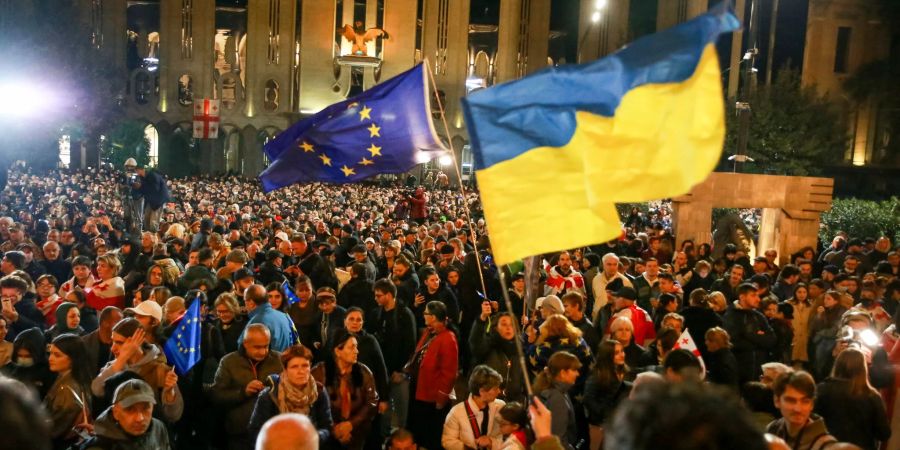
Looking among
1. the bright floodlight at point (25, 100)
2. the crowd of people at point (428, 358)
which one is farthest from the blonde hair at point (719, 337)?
the bright floodlight at point (25, 100)

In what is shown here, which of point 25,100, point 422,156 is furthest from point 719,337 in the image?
point 25,100

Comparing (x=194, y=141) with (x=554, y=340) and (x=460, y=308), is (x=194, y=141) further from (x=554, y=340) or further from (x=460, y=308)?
(x=554, y=340)

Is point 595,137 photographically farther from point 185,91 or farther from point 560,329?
point 185,91

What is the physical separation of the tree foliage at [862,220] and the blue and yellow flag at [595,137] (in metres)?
18.5

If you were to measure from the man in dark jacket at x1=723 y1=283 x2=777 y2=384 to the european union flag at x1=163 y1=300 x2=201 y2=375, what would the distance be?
4.72 m

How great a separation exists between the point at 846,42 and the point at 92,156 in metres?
43.6

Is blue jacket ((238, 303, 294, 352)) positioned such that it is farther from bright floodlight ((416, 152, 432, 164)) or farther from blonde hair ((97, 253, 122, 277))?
blonde hair ((97, 253, 122, 277))

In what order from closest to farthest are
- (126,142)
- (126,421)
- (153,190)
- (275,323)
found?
(126,421) → (275,323) → (153,190) → (126,142)

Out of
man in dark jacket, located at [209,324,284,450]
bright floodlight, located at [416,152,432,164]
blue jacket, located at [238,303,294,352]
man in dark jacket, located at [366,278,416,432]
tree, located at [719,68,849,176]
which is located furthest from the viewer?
tree, located at [719,68,849,176]

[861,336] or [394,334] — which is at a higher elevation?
[861,336]

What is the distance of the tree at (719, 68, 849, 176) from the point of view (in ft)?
116

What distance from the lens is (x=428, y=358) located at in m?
7.11

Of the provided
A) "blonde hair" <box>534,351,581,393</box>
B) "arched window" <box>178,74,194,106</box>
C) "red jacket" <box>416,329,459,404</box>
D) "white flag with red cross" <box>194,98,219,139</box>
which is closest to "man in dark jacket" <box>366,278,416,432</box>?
"red jacket" <box>416,329,459,404</box>

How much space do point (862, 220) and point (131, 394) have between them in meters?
20.8
